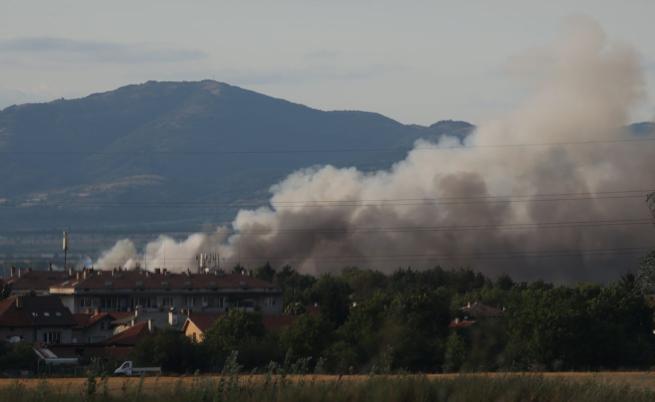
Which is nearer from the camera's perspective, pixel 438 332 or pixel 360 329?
pixel 360 329

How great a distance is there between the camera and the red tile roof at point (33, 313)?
286 feet

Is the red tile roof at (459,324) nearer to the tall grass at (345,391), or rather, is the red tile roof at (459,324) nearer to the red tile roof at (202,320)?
the red tile roof at (202,320)

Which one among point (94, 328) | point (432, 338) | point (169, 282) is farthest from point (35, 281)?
point (432, 338)

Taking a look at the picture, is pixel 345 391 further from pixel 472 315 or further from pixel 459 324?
pixel 472 315

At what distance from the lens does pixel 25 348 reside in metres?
68.6

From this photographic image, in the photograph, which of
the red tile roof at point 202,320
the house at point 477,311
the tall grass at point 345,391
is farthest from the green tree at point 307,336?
the tall grass at point 345,391

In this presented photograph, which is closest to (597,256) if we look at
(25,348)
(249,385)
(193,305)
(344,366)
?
(193,305)

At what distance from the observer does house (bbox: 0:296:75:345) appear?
86250 mm

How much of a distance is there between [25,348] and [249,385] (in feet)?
139

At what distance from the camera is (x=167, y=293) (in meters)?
121

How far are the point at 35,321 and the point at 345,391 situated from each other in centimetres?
6160

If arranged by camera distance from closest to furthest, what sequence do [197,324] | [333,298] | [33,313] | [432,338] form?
[432,338], [197,324], [33,313], [333,298]

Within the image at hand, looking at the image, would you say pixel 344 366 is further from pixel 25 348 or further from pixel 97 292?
pixel 97 292

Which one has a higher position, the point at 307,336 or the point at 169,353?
the point at 307,336
